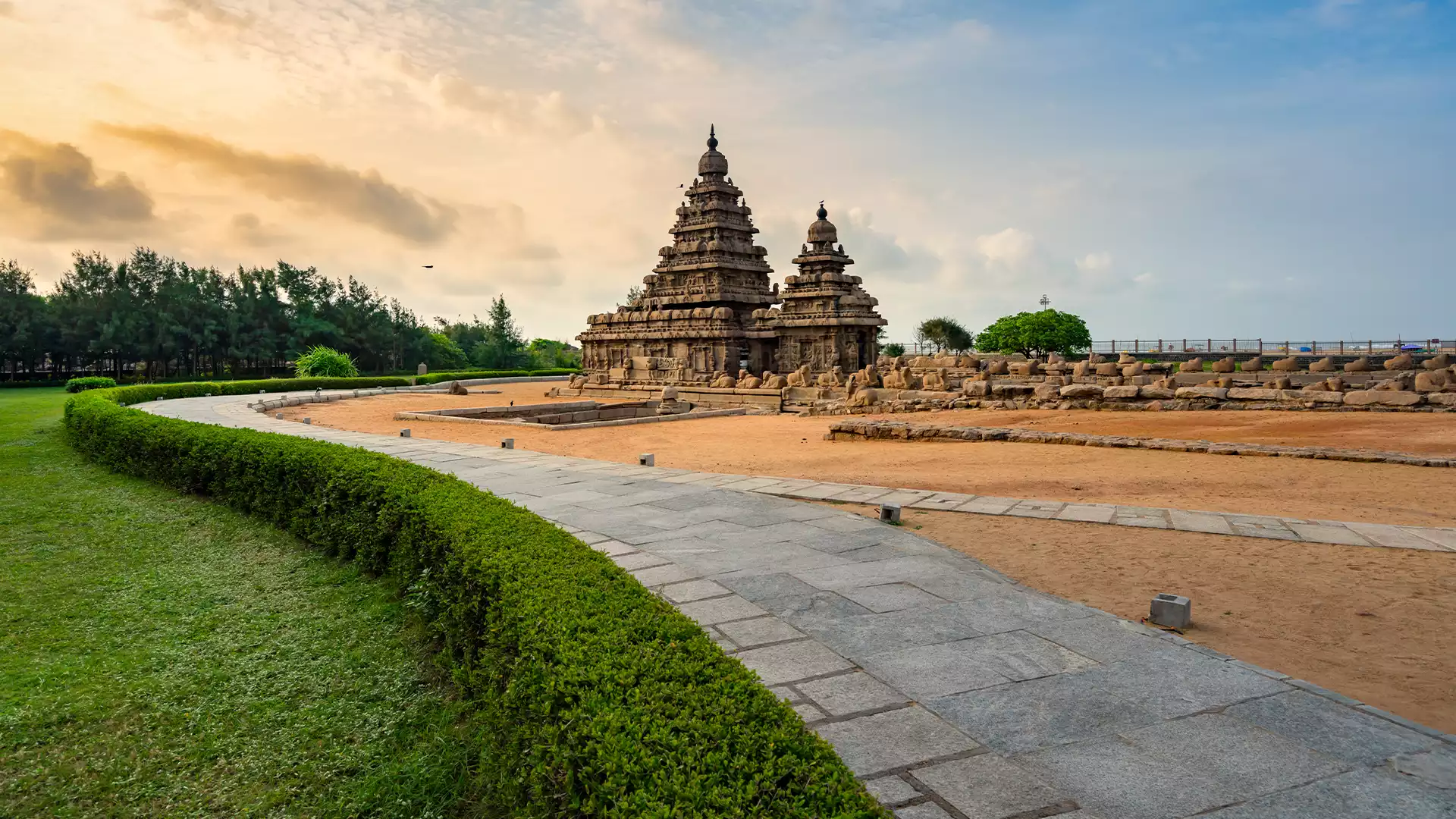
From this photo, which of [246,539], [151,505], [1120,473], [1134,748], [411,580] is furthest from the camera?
[1120,473]

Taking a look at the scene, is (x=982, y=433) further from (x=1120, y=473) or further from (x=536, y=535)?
(x=536, y=535)

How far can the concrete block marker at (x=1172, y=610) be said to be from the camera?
4.95 meters

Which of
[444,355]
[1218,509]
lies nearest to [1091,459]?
[1218,509]

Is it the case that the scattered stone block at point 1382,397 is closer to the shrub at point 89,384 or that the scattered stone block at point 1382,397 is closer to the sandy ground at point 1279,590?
the sandy ground at point 1279,590

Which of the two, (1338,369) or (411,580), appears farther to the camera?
(1338,369)

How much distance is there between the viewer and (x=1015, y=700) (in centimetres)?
382

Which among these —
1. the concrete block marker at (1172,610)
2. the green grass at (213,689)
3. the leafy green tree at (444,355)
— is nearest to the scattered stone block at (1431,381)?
the concrete block marker at (1172,610)

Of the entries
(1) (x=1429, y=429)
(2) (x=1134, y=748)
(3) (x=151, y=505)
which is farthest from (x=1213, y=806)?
(1) (x=1429, y=429)

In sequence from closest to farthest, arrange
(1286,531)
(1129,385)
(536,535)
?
(536,535) < (1286,531) < (1129,385)

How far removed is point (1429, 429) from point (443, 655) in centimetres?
1846

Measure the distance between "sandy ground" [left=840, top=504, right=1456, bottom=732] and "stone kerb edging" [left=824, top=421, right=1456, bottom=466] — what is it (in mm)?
6261

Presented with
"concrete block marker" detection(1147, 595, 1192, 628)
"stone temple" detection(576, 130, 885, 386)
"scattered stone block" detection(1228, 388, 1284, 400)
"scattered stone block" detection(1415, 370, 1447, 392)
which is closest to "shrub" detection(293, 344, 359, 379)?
"stone temple" detection(576, 130, 885, 386)

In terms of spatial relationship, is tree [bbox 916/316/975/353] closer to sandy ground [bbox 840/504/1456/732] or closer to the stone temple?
the stone temple

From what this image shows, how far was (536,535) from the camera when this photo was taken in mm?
5195
